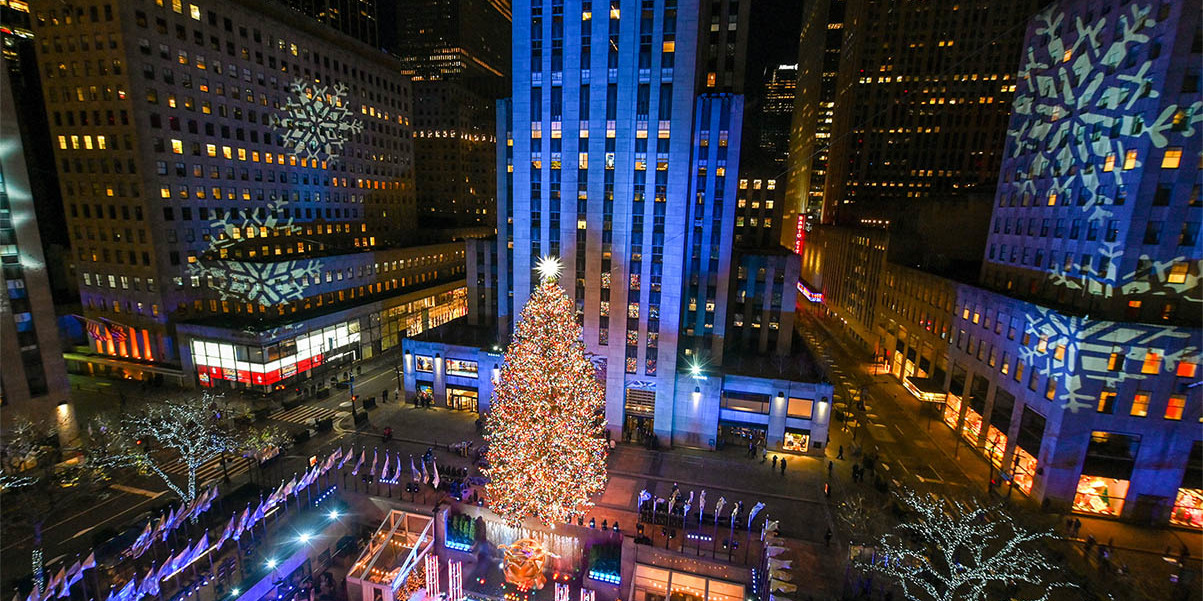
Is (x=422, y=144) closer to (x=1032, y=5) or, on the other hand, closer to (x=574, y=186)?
(x=574, y=186)

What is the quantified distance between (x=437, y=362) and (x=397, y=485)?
13.8 meters

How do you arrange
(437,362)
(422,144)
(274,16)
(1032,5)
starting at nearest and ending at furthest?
(437,362) < (274,16) < (1032,5) < (422,144)

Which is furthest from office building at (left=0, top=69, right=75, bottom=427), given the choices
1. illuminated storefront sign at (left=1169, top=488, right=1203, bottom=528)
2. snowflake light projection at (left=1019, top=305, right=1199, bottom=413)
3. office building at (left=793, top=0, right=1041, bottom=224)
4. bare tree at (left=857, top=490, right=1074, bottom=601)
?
office building at (left=793, top=0, right=1041, bottom=224)

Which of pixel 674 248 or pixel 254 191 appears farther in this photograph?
pixel 254 191

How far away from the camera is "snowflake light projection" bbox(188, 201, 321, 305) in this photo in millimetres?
45812

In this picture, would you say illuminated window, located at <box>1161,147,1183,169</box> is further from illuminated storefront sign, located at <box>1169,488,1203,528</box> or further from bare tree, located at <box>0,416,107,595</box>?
bare tree, located at <box>0,416,107,595</box>

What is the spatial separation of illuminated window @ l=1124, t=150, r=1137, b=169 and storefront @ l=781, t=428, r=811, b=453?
81.9 ft

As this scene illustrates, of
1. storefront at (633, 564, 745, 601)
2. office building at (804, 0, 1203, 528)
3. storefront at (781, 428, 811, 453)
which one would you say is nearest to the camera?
storefront at (633, 564, 745, 601)

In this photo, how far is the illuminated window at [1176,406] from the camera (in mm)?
25656

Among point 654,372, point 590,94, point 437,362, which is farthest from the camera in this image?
point 437,362

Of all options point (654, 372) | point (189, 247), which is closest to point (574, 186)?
point (654, 372)

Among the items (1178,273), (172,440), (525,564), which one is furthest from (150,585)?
(1178,273)

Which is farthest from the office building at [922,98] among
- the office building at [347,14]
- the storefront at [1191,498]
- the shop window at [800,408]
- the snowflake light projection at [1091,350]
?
the office building at [347,14]

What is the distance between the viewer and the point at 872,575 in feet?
75.9
